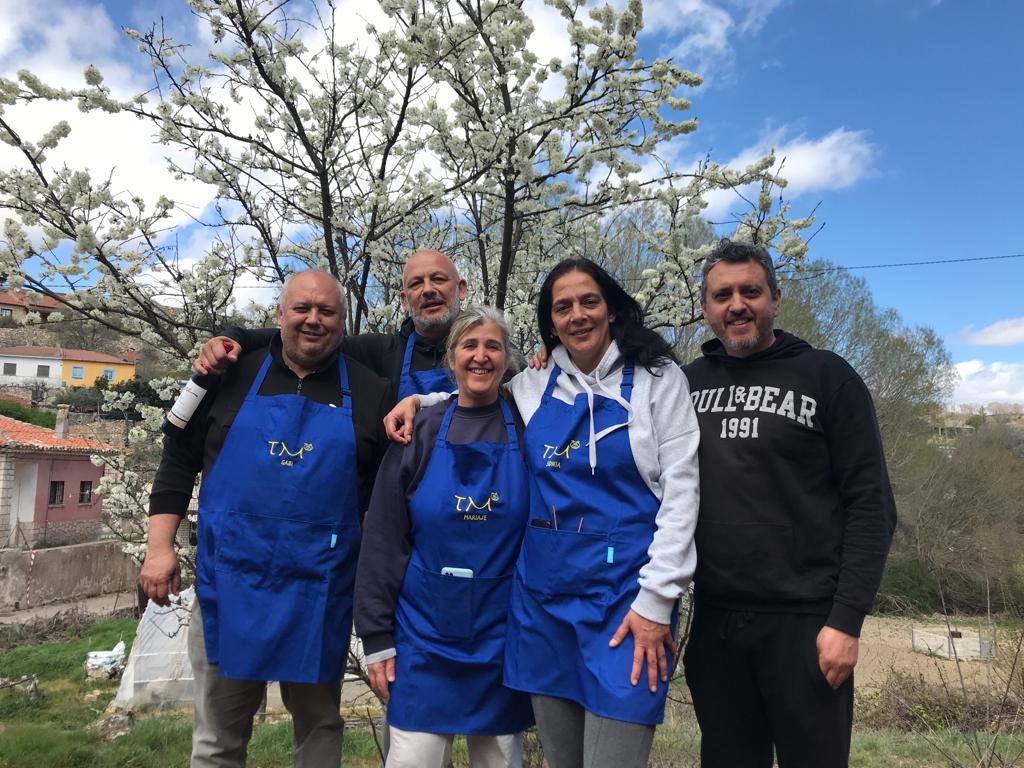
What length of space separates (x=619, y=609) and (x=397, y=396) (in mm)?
1191

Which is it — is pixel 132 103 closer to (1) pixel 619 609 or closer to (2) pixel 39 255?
(2) pixel 39 255

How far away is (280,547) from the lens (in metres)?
2.32

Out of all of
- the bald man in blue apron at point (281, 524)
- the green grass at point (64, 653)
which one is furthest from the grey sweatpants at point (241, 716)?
the green grass at point (64, 653)

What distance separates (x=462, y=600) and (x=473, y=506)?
28cm

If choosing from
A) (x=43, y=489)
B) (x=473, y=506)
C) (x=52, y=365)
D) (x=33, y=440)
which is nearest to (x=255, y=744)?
(x=473, y=506)

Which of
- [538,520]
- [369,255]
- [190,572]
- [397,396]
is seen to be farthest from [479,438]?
[190,572]

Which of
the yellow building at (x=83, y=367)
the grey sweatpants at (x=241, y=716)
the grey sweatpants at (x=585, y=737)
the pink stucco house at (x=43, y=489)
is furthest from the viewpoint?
the yellow building at (x=83, y=367)

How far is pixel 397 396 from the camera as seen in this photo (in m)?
2.66

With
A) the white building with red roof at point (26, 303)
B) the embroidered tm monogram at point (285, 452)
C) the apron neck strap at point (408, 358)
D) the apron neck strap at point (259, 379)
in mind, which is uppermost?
the white building with red roof at point (26, 303)

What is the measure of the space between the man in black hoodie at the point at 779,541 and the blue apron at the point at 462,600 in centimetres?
60

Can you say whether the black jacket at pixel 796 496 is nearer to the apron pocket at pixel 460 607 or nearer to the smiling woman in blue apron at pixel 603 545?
the smiling woman in blue apron at pixel 603 545

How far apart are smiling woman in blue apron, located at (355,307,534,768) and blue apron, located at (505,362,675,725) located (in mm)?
92

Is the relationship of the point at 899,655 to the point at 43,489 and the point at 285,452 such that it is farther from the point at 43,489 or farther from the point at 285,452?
the point at 43,489

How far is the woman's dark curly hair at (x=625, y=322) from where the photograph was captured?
85.8 inches
